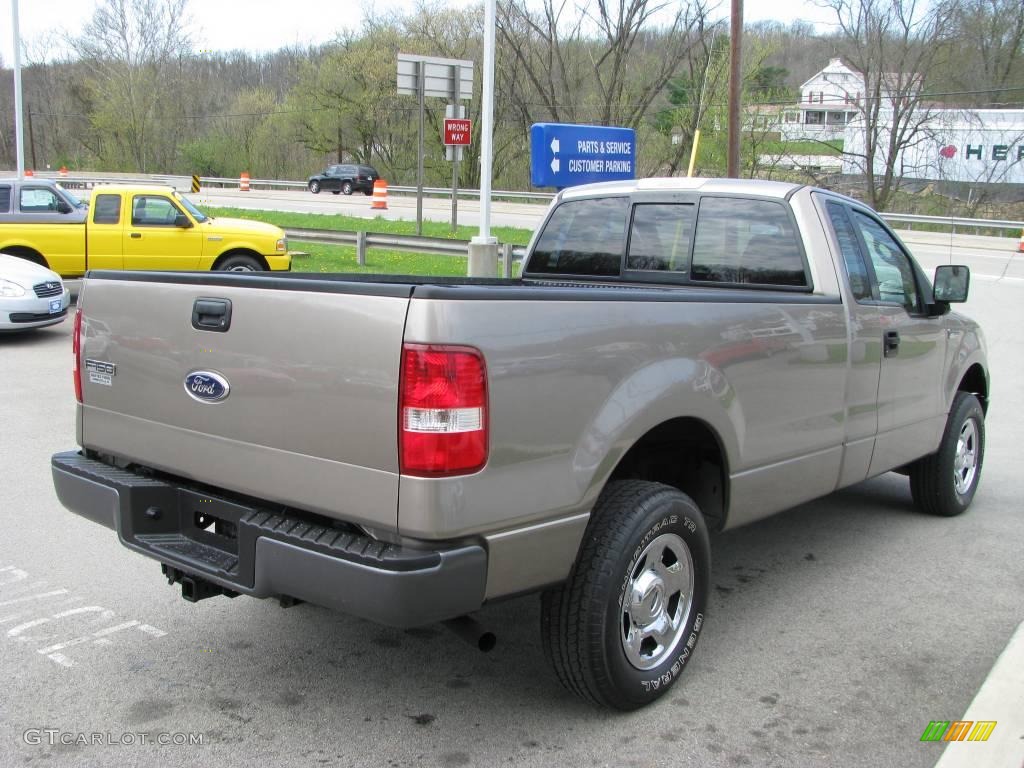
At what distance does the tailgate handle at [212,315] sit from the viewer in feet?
10.3

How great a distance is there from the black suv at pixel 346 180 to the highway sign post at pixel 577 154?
129 feet

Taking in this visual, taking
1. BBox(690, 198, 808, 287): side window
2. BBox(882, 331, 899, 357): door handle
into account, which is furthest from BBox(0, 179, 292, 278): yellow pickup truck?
BBox(882, 331, 899, 357): door handle

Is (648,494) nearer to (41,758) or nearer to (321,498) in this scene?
(321,498)

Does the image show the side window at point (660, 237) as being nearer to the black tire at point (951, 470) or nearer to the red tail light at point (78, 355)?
the black tire at point (951, 470)

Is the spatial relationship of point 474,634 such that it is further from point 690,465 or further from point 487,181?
point 487,181

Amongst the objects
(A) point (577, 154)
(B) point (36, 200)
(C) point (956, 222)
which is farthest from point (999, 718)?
(C) point (956, 222)

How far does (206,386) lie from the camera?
322 centimetres

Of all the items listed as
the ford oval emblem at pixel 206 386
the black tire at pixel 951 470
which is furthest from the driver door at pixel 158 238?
the ford oval emblem at pixel 206 386

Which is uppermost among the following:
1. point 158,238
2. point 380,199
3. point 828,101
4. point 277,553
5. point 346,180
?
point 828,101

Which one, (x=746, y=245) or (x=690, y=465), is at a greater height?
Result: (x=746, y=245)

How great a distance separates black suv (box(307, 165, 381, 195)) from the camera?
51531mm

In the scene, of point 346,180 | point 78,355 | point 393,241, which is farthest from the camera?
point 346,180

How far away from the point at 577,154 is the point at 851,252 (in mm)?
8508

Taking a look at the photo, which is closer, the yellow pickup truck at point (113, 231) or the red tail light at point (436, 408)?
the red tail light at point (436, 408)
